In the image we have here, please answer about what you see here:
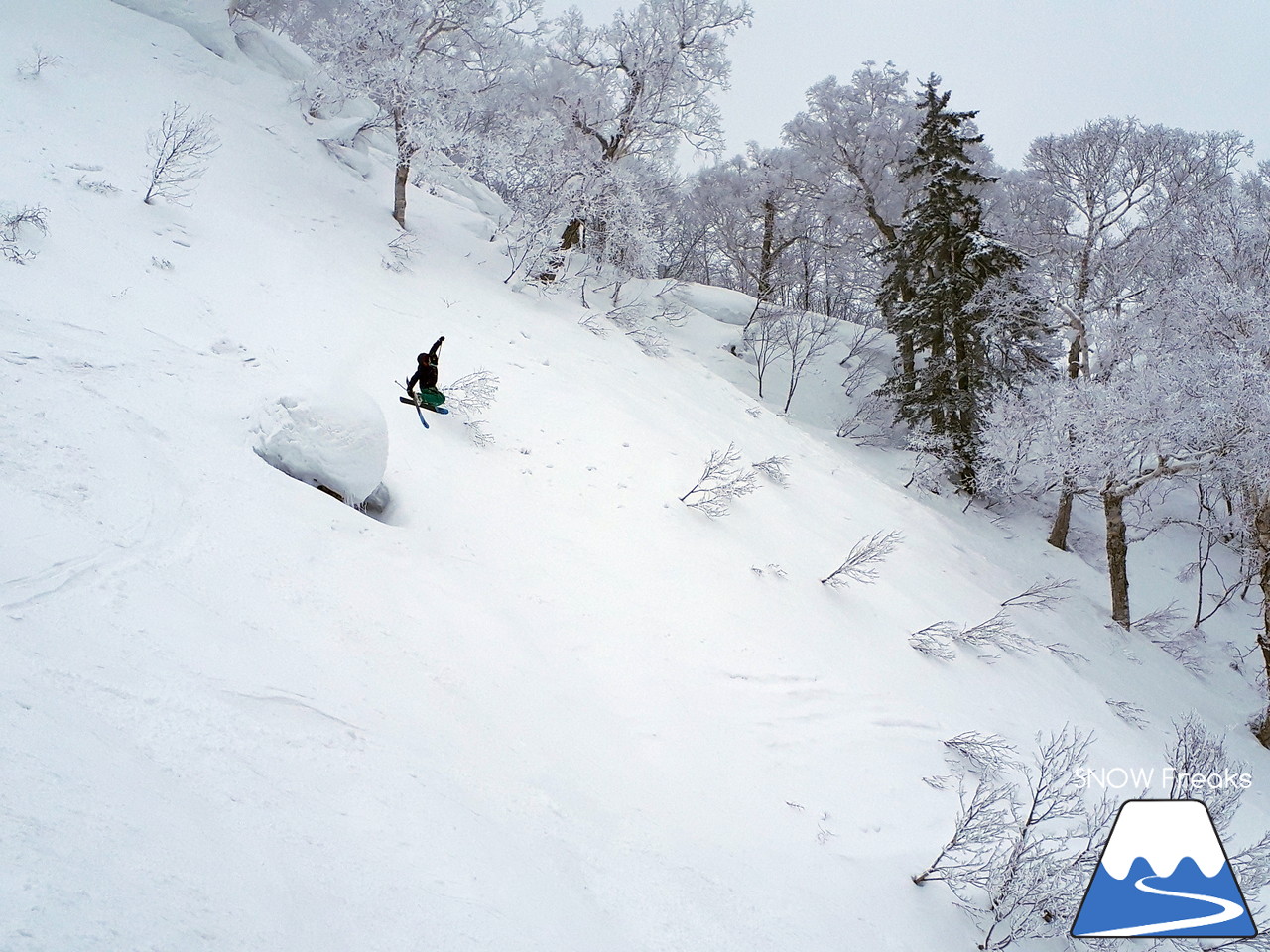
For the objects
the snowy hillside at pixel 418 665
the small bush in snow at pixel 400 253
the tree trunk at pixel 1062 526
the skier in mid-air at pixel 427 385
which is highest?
the small bush in snow at pixel 400 253

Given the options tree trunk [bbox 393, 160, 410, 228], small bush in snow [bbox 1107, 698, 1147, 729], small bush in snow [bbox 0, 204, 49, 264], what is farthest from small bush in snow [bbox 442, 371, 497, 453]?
tree trunk [bbox 393, 160, 410, 228]

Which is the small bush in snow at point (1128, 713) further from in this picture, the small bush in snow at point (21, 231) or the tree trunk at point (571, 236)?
the tree trunk at point (571, 236)

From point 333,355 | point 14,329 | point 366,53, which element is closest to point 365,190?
point 366,53

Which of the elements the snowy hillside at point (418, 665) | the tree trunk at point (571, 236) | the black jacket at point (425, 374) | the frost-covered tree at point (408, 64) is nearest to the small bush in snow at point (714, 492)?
the snowy hillside at point (418, 665)

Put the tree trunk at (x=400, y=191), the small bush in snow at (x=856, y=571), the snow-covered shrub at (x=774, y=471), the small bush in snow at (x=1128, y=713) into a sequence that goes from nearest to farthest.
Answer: the small bush in snow at (x=856, y=571)
the small bush in snow at (x=1128, y=713)
the snow-covered shrub at (x=774, y=471)
the tree trunk at (x=400, y=191)

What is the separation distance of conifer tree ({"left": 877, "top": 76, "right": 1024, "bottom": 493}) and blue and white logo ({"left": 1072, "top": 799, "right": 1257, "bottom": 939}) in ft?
39.1

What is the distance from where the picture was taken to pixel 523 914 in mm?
2434

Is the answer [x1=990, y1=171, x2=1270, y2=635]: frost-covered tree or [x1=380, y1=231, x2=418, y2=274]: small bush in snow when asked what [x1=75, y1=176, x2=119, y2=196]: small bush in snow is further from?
[x1=990, y1=171, x2=1270, y2=635]: frost-covered tree

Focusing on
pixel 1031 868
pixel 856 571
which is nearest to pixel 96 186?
pixel 856 571

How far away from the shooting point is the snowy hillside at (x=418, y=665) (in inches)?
88.2

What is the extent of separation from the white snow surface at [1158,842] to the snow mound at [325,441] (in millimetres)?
5164

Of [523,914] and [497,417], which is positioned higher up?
[497,417]

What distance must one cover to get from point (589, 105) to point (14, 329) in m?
14.5

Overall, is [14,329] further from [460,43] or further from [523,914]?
[460,43]
